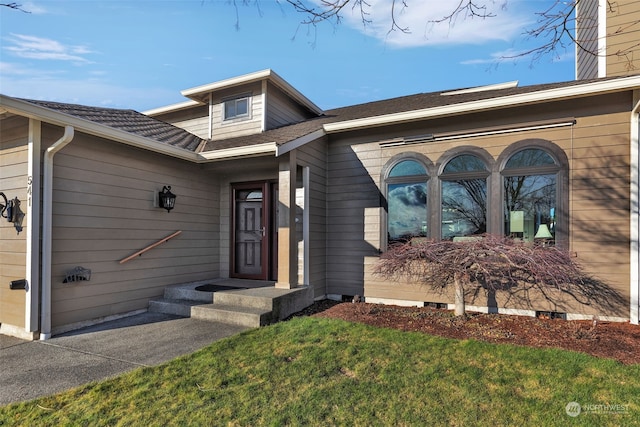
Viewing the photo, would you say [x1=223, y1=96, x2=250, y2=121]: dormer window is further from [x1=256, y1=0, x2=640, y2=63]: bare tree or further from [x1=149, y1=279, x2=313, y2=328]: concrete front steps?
[x1=256, y1=0, x2=640, y2=63]: bare tree

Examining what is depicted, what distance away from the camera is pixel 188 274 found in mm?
6133

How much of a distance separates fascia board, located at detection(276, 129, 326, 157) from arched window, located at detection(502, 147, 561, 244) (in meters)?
3.16

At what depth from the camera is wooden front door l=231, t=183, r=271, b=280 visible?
649 centimetres

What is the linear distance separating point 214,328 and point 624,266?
566cm

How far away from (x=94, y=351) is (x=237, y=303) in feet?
6.00

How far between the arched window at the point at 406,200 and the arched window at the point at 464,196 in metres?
0.34

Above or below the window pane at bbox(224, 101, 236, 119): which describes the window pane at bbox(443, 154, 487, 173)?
below

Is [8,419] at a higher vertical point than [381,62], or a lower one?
lower

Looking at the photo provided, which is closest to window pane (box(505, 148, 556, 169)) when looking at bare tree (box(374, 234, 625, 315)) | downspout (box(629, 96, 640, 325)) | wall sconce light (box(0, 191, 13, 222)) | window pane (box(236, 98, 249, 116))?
downspout (box(629, 96, 640, 325))

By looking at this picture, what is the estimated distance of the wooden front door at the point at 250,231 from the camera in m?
6.49

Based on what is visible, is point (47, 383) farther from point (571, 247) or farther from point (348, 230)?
point (571, 247)

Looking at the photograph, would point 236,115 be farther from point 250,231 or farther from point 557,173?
point 557,173

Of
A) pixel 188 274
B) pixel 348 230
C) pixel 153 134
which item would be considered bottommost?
pixel 188 274

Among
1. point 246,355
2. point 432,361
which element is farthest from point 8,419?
point 432,361
